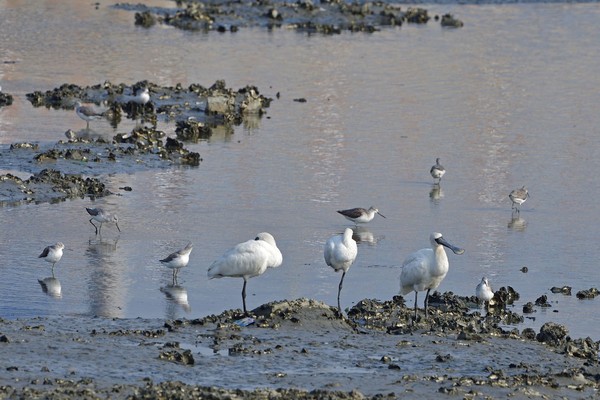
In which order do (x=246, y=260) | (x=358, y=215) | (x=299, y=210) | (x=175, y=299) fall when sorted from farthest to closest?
(x=299, y=210) < (x=358, y=215) < (x=175, y=299) < (x=246, y=260)

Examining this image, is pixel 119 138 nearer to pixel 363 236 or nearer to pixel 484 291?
pixel 363 236

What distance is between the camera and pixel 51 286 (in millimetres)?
→ 15484

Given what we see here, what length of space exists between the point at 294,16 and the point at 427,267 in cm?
3474

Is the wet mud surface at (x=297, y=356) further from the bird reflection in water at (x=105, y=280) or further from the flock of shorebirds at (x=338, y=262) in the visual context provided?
the bird reflection in water at (x=105, y=280)

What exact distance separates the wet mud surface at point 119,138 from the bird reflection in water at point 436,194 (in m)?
4.81

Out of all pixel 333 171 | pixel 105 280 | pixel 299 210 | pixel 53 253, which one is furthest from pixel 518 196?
pixel 53 253

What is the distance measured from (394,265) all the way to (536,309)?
2.52 m

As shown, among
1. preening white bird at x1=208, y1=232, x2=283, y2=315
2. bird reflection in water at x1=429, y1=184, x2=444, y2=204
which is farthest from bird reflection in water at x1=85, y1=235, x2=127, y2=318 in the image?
bird reflection in water at x1=429, y1=184, x2=444, y2=204

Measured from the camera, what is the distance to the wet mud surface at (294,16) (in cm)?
4597

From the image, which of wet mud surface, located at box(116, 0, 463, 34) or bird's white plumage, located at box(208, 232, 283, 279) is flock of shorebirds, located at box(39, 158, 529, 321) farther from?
wet mud surface, located at box(116, 0, 463, 34)

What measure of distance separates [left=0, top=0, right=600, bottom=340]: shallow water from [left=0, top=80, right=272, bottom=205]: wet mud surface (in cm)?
42

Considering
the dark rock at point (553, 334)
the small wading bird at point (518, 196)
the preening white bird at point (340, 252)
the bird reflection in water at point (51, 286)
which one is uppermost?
the preening white bird at point (340, 252)

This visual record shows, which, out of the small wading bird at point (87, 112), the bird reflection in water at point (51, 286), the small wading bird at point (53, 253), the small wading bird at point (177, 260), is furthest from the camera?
the small wading bird at point (87, 112)

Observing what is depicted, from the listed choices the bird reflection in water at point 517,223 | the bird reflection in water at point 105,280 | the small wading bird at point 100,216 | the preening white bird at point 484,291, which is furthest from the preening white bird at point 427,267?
the small wading bird at point 100,216
